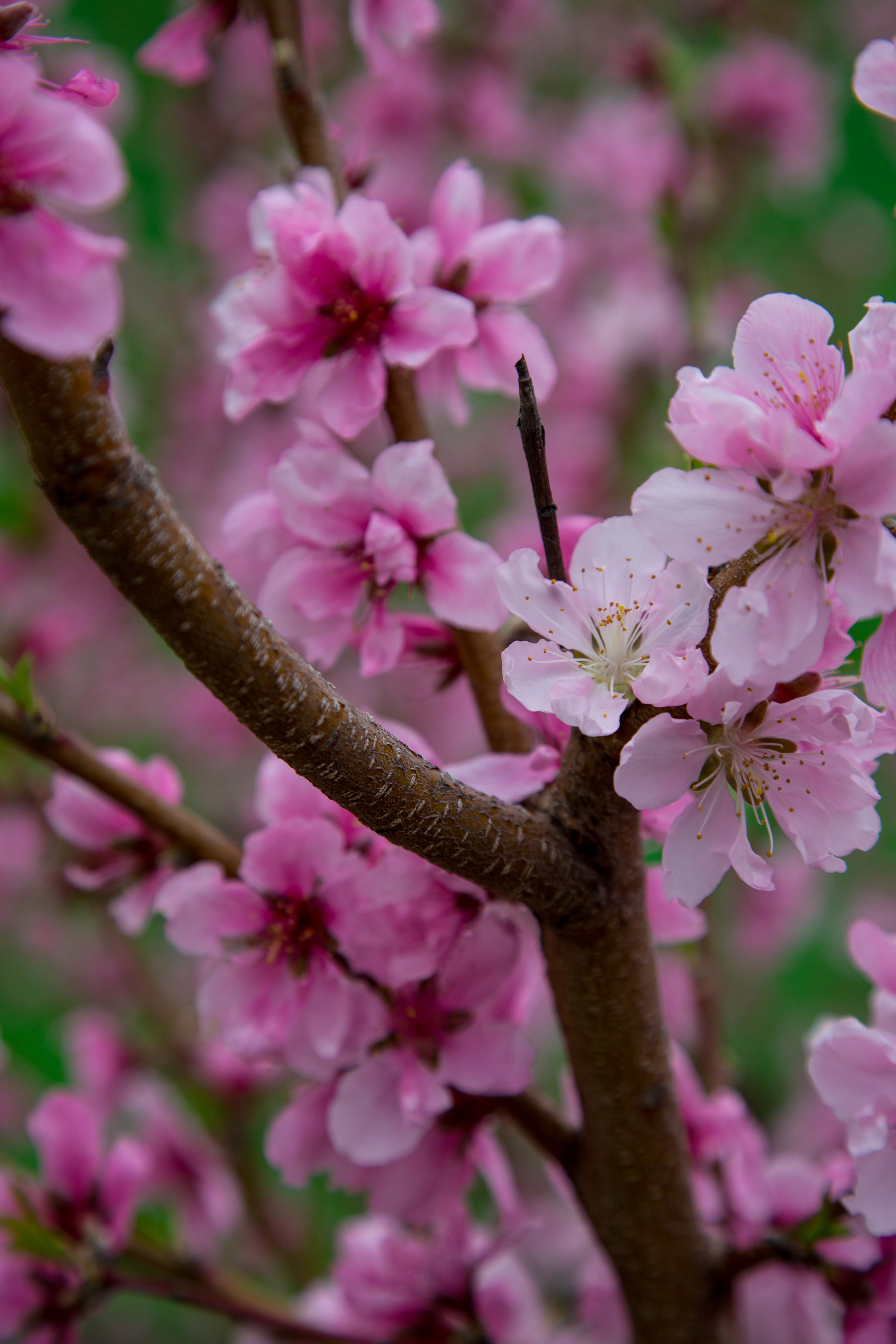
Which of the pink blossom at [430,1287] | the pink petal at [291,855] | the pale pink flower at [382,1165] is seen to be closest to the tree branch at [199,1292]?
the pink blossom at [430,1287]

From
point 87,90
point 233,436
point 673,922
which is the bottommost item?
point 233,436

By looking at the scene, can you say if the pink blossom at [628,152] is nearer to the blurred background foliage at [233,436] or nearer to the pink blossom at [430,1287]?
the blurred background foliage at [233,436]

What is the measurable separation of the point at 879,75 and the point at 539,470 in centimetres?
28

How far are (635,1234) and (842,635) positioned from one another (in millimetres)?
421

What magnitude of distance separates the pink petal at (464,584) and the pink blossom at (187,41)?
525mm

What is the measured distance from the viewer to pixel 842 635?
48 cm

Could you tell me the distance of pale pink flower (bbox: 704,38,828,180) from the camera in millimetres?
1937

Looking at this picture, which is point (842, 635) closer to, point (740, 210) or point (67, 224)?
point (67, 224)

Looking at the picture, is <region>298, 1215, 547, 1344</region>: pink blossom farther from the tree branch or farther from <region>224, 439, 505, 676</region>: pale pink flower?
<region>224, 439, 505, 676</region>: pale pink flower

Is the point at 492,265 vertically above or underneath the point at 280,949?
above

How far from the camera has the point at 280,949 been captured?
0.64 m

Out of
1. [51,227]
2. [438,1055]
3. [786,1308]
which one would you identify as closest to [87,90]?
[51,227]

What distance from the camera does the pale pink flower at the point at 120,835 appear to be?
71 cm

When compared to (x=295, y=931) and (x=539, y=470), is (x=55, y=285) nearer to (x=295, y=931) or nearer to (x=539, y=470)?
(x=539, y=470)
